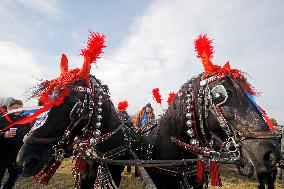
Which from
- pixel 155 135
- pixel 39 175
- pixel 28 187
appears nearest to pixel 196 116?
pixel 155 135

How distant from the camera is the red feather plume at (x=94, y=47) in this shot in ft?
12.8

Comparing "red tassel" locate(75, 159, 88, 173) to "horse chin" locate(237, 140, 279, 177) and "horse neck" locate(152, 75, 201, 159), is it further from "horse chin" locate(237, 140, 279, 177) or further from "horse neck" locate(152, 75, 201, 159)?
"horse chin" locate(237, 140, 279, 177)

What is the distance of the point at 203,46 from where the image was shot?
12.7 ft

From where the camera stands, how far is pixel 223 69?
337 cm

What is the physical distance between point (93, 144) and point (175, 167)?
46.1 inches

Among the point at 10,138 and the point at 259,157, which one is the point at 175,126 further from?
the point at 10,138

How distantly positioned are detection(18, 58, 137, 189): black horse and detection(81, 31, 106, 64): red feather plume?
1.10 ft

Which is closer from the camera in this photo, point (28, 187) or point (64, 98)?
point (64, 98)

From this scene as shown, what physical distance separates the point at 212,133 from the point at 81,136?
67.8 inches

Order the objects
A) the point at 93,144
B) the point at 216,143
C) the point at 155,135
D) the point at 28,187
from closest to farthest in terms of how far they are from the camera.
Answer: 1. the point at 216,143
2. the point at 93,144
3. the point at 155,135
4. the point at 28,187

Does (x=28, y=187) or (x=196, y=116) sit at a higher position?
(x=196, y=116)

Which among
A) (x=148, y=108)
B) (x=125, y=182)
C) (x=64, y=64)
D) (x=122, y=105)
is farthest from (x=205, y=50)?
(x=148, y=108)

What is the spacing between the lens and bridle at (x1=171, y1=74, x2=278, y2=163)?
9.61 feet

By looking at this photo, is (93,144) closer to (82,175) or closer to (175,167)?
(82,175)
